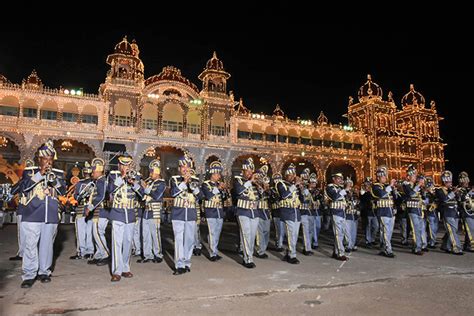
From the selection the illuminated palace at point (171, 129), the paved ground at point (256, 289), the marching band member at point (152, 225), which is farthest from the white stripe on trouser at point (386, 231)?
the illuminated palace at point (171, 129)

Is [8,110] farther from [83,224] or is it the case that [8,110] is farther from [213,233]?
[213,233]

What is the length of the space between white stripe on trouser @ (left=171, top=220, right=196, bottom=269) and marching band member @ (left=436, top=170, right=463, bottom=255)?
6866mm

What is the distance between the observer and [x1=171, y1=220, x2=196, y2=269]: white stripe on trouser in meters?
6.20

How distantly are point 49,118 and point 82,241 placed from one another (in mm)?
20453

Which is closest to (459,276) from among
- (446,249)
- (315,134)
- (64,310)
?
(446,249)

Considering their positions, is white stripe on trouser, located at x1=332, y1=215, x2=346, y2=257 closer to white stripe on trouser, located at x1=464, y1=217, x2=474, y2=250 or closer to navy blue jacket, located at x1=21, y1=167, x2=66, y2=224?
white stripe on trouser, located at x1=464, y1=217, x2=474, y2=250

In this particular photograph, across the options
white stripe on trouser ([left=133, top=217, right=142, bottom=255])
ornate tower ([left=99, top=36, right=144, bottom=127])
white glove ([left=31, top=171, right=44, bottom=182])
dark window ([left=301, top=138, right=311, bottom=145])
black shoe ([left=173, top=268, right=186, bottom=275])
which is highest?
ornate tower ([left=99, top=36, right=144, bottom=127])

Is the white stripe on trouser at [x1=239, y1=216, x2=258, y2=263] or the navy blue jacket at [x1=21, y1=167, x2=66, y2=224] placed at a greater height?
the navy blue jacket at [x1=21, y1=167, x2=66, y2=224]

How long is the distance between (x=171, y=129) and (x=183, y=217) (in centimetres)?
2166

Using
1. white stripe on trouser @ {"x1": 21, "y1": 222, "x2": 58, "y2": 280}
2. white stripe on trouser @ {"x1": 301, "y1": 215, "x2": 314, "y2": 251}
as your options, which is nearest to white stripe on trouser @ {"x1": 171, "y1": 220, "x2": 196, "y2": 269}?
white stripe on trouser @ {"x1": 21, "y1": 222, "x2": 58, "y2": 280}

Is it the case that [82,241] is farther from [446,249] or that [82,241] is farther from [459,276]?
[446,249]

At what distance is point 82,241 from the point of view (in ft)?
25.5

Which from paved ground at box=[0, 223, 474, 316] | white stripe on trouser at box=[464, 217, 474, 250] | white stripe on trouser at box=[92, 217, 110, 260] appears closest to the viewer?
paved ground at box=[0, 223, 474, 316]

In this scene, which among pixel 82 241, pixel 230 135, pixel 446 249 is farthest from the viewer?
pixel 230 135
